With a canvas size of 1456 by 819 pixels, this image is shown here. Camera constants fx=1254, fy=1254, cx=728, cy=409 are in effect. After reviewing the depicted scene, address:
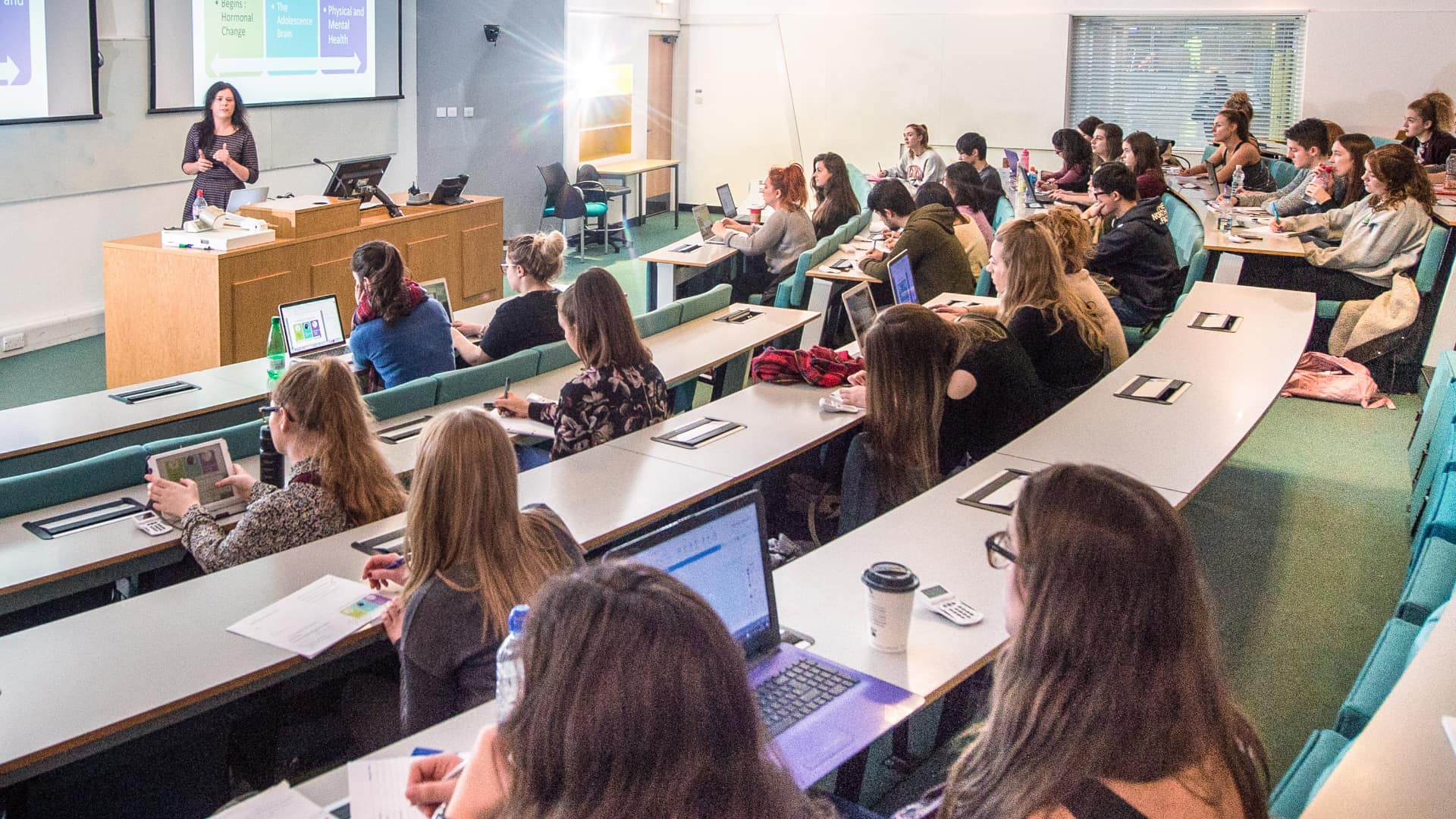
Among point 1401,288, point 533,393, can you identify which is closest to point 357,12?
point 533,393

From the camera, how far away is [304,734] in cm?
344

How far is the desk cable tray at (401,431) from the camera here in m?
4.31

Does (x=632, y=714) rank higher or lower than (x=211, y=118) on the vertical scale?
lower

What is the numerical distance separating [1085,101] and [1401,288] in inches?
235

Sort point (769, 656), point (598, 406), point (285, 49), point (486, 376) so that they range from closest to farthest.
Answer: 1. point (769, 656)
2. point (598, 406)
3. point (486, 376)
4. point (285, 49)

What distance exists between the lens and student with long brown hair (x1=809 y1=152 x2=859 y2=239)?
8977 millimetres

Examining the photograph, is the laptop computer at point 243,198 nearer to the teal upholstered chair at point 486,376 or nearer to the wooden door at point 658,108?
the teal upholstered chair at point 486,376

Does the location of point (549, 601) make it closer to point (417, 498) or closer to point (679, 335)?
point (417, 498)

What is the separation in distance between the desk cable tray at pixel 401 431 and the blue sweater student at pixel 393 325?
675 millimetres

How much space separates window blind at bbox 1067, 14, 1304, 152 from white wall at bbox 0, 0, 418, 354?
8631 millimetres

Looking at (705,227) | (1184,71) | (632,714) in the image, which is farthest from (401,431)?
(1184,71)

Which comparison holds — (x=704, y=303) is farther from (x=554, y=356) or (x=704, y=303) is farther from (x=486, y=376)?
(x=486, y=376)

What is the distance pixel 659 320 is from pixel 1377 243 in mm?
4465

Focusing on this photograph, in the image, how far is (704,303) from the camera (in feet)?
21.0
